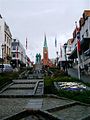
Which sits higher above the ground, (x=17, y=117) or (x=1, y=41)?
(x=1, y=41)

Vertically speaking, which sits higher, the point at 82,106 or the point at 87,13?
the point at 87,13

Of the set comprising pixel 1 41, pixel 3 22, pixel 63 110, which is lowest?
pixel 63 110

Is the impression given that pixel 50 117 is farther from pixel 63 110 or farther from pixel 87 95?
pixel 87 95

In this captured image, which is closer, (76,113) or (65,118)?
(65,118)

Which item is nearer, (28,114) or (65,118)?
(65,118)

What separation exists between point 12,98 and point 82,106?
6.20 m

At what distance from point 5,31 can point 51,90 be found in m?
61.7

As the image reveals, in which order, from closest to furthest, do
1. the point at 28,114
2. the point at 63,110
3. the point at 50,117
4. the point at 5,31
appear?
the point at 50,117 < the point at 28,114 < the point at 63,110 < the point at 5,31

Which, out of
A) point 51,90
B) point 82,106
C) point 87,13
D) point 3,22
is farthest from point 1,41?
point 82,106

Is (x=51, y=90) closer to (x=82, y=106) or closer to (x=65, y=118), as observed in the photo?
(x=82, y=106)

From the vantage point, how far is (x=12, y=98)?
63.9 feet

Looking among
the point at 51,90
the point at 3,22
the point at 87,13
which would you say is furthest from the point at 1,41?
the point at 51,90

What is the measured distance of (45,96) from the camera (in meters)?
19.9

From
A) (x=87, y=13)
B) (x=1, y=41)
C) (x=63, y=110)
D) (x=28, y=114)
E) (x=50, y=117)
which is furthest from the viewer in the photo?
(x=1, y=41)
